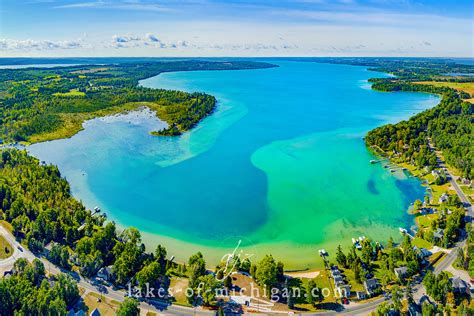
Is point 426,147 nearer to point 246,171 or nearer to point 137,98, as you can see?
point 246,171

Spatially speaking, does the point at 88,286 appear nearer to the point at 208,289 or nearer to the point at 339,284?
the point at 208,289

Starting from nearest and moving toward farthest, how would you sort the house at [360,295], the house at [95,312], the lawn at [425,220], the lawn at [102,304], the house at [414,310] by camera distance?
the house at [414,310] < the house at [95,312] < the lawn at [102,304] < the house at [360,295] < the lawn at [425,220]

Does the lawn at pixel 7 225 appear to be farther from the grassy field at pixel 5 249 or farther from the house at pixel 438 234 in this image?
the house at pixel 438 234

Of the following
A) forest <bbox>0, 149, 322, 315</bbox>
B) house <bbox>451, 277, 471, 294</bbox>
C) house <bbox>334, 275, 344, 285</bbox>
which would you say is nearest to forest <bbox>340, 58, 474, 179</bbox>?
house <bbox>451, 277, 471, 294</bbox>

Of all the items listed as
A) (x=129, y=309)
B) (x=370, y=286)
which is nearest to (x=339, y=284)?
(x=370, y=286)

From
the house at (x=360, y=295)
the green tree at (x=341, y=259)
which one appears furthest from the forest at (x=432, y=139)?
the house at (x=360, y=295)
